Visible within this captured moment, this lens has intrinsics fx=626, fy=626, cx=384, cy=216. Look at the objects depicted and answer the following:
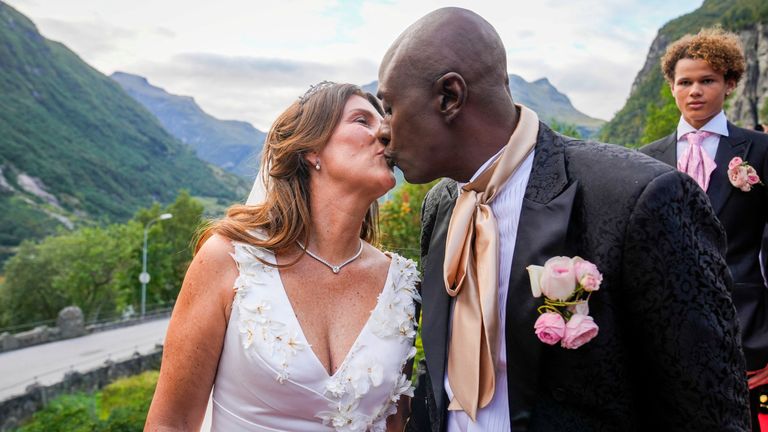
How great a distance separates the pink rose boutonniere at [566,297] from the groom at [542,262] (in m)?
0.09

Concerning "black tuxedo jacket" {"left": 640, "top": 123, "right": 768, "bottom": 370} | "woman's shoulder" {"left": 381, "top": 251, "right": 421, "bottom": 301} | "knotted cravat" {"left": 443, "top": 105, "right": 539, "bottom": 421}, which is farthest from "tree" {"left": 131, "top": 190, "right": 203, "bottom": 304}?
"knotted cravat" {"left": 443, "top": 105, "right": 539, "bottom": 421}

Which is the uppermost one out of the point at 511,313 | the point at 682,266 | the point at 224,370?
the point at 682,266

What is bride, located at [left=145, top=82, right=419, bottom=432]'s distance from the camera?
126 inches

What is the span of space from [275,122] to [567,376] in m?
2.46

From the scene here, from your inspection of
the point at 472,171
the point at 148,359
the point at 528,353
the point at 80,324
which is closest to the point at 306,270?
the point at 472,171

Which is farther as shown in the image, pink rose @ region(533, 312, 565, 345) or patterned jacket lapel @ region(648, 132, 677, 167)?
patterned jacket lapel @ region(648, 132, 677, 167)

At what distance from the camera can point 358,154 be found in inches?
136

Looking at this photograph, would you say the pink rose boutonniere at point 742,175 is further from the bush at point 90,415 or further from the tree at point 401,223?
the bush at point 90,415

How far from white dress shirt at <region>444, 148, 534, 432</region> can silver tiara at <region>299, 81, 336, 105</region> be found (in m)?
1.73

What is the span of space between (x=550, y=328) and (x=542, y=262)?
0.23 m

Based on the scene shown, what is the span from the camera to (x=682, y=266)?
184 cm

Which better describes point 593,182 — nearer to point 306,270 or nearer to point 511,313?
point 511,313

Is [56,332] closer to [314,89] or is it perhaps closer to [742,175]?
[314,89]

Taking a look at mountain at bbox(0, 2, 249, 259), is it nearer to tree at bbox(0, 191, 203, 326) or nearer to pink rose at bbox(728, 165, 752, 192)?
tree at bbox(0, 191, 203, 326)
